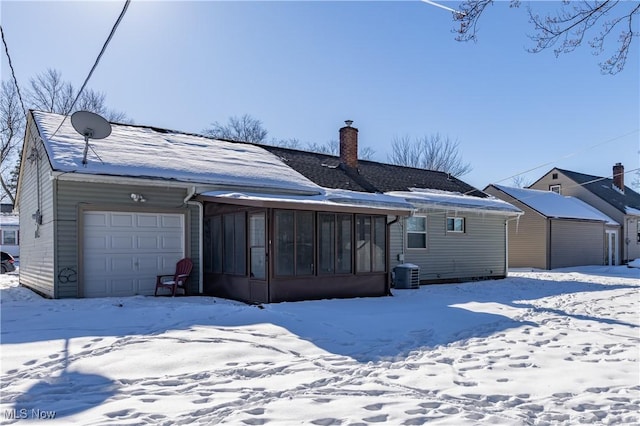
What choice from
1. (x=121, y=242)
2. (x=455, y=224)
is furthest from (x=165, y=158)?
(x=455, y=224)

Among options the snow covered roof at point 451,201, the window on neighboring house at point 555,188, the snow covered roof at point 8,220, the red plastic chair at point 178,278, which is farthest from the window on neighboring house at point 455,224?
the snow covered roof at point 8,220

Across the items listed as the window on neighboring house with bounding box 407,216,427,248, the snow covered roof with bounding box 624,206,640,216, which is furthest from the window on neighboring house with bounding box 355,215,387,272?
the snow covered roof with bounding box 624,206,640,216

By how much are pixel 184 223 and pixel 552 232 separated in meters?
17.5

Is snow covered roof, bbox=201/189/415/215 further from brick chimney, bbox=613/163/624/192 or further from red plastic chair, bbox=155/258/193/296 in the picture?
brick chimney, bbox=613/163/624/192

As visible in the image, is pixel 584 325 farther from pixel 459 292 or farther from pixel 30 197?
pixel 30 197

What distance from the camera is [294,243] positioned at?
9.43m

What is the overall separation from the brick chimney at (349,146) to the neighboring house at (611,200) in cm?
1574

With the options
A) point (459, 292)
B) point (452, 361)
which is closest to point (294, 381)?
point (452, 361)

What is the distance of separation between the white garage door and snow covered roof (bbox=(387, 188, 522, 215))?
6725 mm

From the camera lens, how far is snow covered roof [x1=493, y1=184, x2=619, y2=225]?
21938 mm

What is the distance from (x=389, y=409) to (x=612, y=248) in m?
27.0

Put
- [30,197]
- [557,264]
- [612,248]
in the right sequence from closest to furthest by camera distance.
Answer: [30,197]
[557,264]
[612,248]

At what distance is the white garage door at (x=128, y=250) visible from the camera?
9625mm

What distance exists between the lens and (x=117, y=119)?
3028 centimetres
